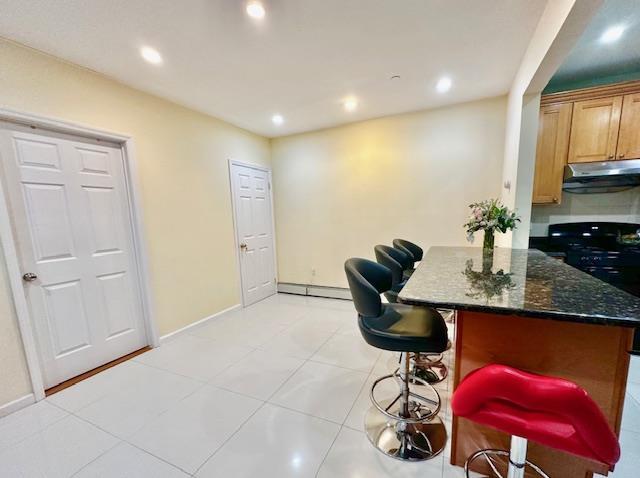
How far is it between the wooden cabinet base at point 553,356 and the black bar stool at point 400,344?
177mm

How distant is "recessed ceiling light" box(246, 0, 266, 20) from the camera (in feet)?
5.20

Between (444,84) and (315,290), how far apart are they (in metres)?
3.32

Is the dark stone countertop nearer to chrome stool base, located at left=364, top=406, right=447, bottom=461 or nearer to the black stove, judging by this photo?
chrome stool base, located at left=364, top=406, right=447, bottom=461

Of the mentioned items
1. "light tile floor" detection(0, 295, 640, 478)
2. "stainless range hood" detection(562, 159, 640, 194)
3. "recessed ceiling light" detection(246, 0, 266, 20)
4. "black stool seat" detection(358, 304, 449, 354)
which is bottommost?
"light tile floor" detection(0, 295, 640, 478)

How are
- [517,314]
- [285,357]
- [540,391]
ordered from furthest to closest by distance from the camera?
[285,357], [517,314], [540,391]

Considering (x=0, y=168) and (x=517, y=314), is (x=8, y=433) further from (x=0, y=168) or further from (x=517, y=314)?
(x=517, y=314)

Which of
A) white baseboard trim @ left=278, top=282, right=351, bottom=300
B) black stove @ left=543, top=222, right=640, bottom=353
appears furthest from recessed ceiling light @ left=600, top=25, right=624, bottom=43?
white baseboard trim @ left=278, top=282, right=351, bottom=300

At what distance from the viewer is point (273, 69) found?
2324 millimetres

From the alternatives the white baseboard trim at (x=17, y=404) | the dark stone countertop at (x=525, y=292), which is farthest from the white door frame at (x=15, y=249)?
the dark stone countertop at (x=525, y=292)

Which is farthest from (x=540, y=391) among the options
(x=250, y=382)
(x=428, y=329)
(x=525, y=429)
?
(x=250, y=382)

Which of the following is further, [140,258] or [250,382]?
[140,258]

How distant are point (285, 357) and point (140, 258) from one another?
1795mm

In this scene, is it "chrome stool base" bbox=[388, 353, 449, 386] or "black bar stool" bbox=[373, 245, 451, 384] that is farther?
"chrome stool base" bbox=[388, 353, 449, 386]

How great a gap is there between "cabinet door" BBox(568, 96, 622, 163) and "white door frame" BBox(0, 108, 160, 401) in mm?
4396
